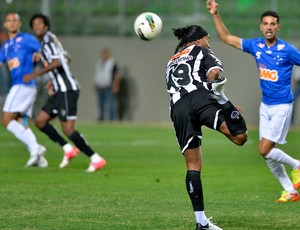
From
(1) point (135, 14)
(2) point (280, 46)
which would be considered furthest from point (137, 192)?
(1) point (135, 14)

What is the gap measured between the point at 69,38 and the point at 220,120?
2293 centimetres

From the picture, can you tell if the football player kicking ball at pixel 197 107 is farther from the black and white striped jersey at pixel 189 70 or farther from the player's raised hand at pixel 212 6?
the player's raised hand at pixel 212 6

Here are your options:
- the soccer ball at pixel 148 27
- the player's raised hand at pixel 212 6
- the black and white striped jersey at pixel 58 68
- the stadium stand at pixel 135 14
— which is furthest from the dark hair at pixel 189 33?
the stadium stand at pixel 135 14

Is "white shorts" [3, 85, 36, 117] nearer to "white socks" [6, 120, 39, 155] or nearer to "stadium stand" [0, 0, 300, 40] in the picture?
"white socks" [6, 120, 39, 155]

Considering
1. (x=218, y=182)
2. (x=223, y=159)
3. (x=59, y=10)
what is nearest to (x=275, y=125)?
(x=218, y=182)

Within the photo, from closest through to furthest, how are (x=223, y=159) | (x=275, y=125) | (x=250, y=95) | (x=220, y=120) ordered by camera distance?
(x=220, y=120) < (x=275, y=125) < (x=223, y=159) < (x=250, y=95)

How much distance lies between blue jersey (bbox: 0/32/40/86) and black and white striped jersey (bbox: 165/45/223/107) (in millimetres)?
6986

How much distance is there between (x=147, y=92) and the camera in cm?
3070

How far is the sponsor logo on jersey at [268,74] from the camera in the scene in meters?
11.9

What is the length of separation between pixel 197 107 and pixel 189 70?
41 centimetres

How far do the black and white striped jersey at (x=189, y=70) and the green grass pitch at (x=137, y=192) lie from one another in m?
1.50

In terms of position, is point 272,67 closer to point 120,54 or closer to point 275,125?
point 275,125

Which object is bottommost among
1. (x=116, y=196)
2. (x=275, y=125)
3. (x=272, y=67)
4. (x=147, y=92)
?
(x=147, y=92)

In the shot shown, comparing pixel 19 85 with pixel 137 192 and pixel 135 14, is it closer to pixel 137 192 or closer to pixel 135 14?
pixel 137 192
